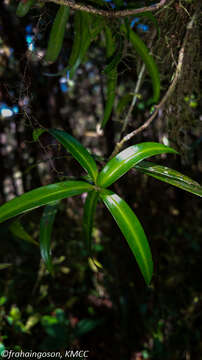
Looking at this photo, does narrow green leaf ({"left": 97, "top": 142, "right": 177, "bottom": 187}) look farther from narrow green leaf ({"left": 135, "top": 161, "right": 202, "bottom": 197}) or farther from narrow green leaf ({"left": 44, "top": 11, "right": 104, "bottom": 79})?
narrow green leaf ({"left": 44, "top": 11, "right": 104, "bottom": 79})

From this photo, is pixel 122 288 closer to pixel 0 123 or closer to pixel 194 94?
pixel 194 94

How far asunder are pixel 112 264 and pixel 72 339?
37 cm

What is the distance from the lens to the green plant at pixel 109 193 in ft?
1.42

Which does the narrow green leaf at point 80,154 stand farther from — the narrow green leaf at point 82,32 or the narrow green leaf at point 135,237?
the narrow green leaf at point 82,32

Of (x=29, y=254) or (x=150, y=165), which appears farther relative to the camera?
(x=29, y=254)

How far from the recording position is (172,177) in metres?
0.51

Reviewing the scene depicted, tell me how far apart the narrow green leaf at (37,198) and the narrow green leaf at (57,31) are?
1.21ft

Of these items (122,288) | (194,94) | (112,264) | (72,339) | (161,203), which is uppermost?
(194,94)

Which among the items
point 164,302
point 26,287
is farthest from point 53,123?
point 164,302

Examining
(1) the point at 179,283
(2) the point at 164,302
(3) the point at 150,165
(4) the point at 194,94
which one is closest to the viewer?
(3) the point at 150,165

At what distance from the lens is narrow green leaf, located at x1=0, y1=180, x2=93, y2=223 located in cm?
43

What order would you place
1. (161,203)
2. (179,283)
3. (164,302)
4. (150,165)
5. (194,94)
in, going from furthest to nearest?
(161,203)
(179,283)
(164,302)
(194,94)
(150,165)

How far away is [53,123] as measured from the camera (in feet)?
4.35
